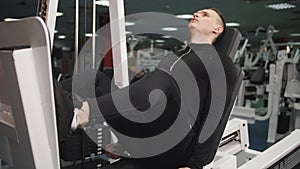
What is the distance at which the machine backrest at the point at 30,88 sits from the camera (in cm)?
68

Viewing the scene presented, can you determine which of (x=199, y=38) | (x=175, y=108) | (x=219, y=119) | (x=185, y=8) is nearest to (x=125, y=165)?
(x=175, y=108)

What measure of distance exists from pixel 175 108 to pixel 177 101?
0.03 meters

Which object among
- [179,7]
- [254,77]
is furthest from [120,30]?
[179,7]

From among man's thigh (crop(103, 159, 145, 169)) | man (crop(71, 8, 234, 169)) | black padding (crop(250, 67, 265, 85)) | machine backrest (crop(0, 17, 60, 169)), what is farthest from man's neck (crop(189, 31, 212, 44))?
black padding (crop(250, 67, 265, 85))

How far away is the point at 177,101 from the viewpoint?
126cm

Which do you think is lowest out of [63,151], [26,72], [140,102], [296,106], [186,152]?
[296,106]

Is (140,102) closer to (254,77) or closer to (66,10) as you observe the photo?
(254,77)

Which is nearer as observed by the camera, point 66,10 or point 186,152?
point 186,152

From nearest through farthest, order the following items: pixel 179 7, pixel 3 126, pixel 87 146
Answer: pixel 3 126, pixel 87 146, pixel 179 7

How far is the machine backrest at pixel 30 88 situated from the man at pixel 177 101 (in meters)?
0.33

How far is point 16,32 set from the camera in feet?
2.39

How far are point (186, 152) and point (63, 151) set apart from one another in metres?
0.53

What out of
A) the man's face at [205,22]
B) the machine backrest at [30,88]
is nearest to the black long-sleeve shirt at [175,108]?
the man's face at [205,22]

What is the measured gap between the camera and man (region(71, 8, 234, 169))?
1.14 meters
